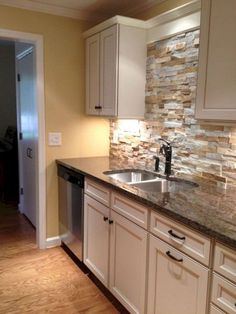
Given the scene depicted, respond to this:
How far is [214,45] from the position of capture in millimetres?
1682

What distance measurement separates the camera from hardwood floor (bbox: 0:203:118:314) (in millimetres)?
2217

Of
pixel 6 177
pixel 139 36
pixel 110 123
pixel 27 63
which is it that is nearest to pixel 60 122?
pixel 110 123

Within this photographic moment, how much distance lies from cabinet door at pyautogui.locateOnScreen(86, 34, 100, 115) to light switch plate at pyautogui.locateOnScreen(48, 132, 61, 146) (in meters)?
0.41

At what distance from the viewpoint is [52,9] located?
2.87 m

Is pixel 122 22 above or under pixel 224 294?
above

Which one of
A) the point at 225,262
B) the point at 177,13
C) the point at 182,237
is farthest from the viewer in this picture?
the point at 177,13

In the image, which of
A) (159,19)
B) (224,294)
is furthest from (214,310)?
(159,19)

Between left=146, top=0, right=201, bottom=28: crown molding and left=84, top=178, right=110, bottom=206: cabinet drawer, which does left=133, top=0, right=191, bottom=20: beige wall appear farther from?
left=84, top=178, right=110, bottom=206: cabinet drawer

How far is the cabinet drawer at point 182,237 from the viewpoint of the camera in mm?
1386

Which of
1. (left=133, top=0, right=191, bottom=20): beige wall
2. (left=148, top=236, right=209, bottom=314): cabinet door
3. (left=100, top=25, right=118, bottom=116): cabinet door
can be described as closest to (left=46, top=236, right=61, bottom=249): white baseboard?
(left=100, top=25, right=118, bottom=116): cabinet door

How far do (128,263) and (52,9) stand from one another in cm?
243

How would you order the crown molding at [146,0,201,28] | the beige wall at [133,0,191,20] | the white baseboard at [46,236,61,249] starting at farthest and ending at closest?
the white baseboard at [46,236,61,249]
the beige wall at [133,0,191,20]
the crown molding at [146,0,201,28]

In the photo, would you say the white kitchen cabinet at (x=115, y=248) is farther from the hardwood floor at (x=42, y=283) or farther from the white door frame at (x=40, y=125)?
the white door frame at (x=40, y=125)

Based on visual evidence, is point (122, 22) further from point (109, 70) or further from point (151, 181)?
point (151, 181)
